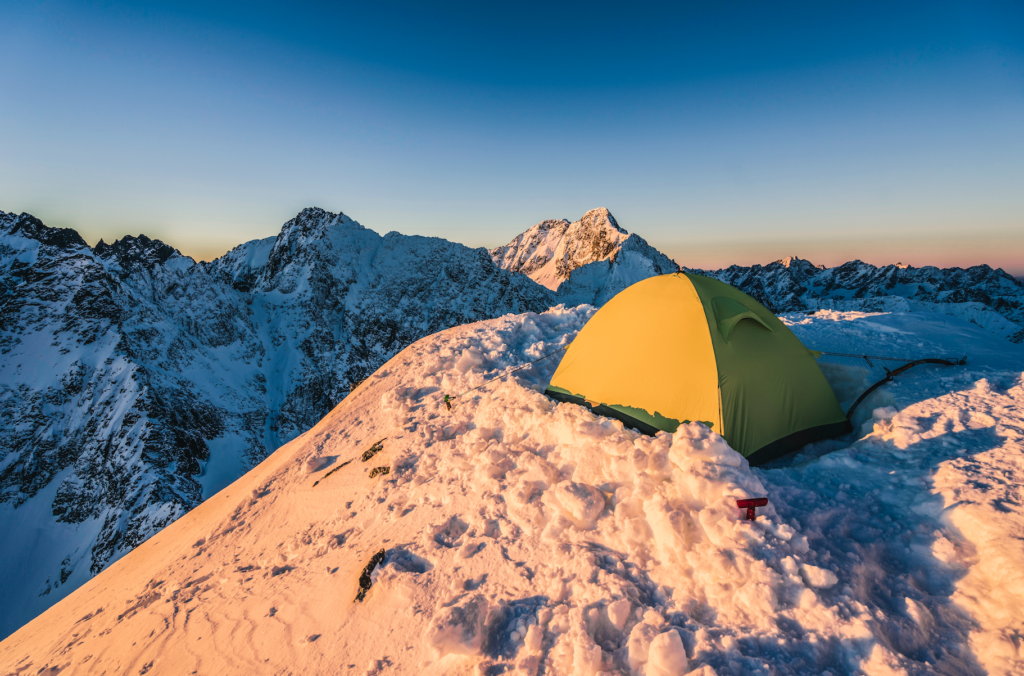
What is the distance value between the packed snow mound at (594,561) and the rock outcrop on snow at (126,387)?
41.6 m

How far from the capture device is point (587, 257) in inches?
4186

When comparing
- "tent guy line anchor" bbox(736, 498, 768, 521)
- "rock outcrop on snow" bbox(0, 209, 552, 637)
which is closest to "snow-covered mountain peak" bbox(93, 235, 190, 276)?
"rock outcrop on snow" bbox(0, 209, 552, 637)

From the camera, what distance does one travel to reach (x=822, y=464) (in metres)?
4.23

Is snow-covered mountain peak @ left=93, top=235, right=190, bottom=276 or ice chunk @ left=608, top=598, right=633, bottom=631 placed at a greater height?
snow-covered mountain peak @ left=93, top=235, right=190, bottom=276

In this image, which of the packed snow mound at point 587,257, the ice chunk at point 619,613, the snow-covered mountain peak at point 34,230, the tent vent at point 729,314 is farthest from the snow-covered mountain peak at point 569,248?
the snow-covered mountain peak at point 34,230

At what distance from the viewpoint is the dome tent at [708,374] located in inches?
184

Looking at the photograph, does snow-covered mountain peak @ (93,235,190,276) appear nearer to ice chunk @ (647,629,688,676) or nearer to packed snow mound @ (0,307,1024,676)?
packed snow mound @ (0,307,1024,676)

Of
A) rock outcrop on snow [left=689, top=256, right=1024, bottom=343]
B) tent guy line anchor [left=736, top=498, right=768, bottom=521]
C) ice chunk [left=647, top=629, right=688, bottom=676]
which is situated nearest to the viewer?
ice chunk [left=647, top=629, right=688, bottom=676]

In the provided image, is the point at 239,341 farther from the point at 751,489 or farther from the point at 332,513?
the point at 751,489

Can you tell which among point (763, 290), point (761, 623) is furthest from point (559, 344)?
point (763, 290)

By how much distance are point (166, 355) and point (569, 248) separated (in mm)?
100692

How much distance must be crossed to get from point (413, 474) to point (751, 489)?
3980 millimetres

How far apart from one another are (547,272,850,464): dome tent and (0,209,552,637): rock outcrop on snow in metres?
45.3

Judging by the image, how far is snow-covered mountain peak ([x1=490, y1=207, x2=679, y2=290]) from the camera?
99.5 m
